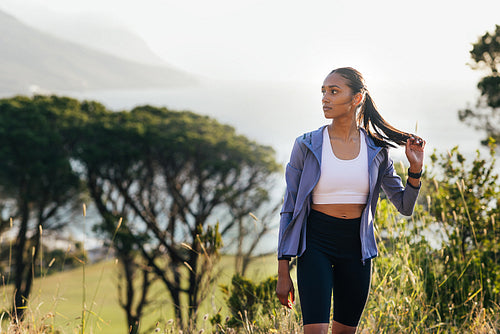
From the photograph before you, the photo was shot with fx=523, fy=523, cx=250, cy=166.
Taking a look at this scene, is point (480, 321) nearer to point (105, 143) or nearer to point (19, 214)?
point (105, 143)

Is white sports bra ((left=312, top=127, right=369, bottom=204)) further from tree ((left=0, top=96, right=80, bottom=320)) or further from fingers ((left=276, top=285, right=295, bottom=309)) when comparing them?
tree ((left=0, top=96, right=80, bottom=320))

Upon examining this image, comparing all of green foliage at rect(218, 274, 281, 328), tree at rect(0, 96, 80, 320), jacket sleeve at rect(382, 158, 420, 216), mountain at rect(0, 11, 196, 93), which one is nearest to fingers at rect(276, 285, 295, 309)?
jacket sleeve at rect(382, 158, 420, 216)

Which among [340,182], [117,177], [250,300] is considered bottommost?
[250,300]

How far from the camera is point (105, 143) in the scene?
11094 mm

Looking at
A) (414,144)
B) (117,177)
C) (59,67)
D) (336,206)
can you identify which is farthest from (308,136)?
(59,67)

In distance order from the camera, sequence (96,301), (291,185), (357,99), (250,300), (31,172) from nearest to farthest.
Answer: (291,185) → (357,99) → (250,300) → (96,301) → (31,172)

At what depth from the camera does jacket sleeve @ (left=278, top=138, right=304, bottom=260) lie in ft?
6.51

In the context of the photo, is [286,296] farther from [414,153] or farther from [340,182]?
[414,153]

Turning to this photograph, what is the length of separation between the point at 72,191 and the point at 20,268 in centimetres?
188

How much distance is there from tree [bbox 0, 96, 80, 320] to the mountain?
58.7ft

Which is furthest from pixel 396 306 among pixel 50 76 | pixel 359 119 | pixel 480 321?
pixel 50 76

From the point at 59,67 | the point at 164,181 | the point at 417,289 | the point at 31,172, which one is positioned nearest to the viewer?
the point at 417,289

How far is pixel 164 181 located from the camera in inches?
454

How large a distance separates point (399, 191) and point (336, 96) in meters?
0.50
